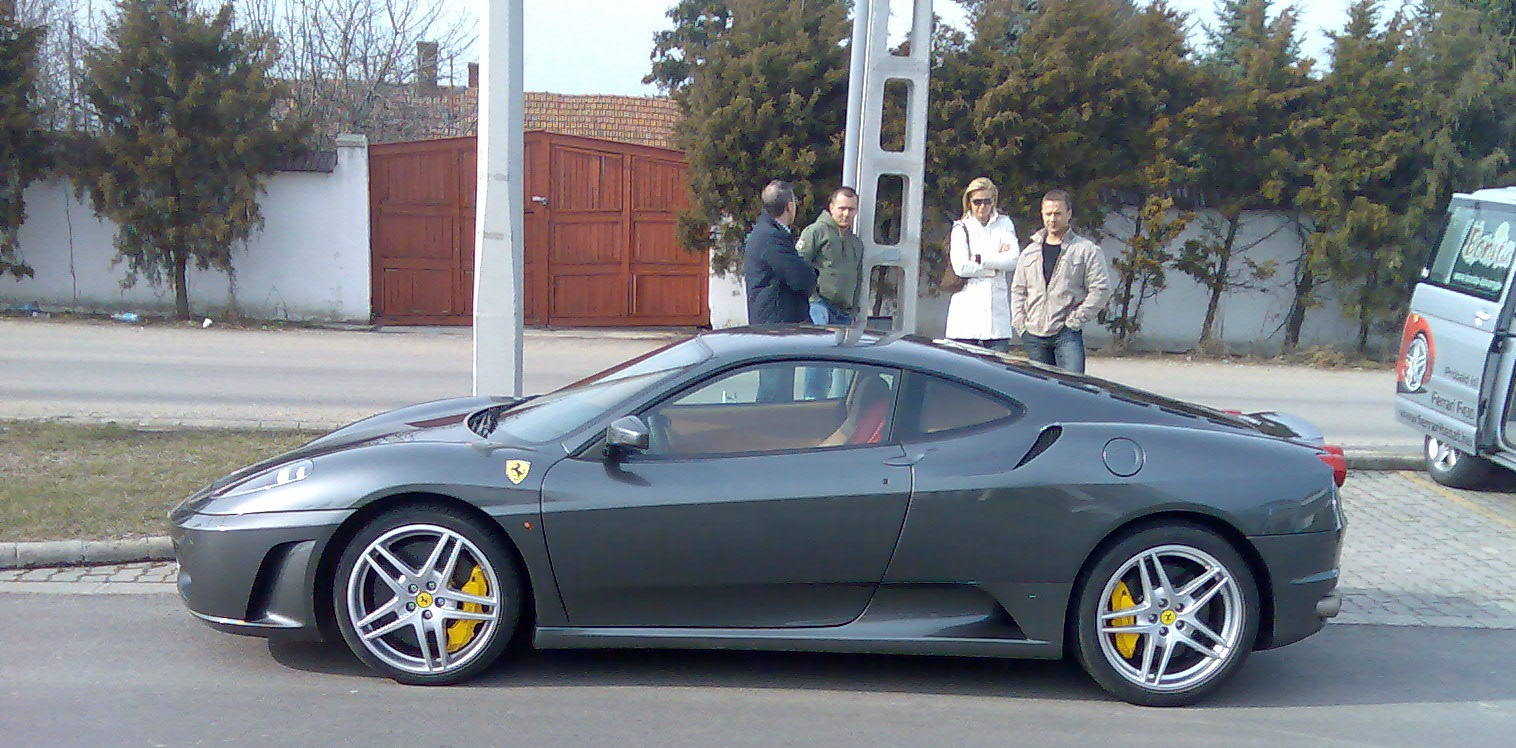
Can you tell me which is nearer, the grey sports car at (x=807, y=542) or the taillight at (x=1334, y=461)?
the grey sports car at (x=807, y=542)

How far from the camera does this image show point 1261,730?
4.50 meters

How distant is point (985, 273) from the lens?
8539mm

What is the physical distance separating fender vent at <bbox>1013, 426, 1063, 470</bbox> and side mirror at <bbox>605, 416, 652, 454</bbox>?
1.32 metres

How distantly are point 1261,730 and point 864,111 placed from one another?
5.09 metres

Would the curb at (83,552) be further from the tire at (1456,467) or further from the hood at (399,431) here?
the tire at (1456,467)

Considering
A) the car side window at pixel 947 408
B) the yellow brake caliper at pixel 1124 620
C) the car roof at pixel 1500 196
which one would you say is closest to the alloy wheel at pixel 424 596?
the car side window at pixel 947 408

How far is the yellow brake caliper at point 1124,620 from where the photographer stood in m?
4.61

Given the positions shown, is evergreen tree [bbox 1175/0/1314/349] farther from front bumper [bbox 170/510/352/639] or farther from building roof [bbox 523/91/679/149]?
building roof [bbox 523/91/679/149]

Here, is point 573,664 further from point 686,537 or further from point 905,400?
point 905,400

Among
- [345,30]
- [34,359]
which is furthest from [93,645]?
[345,30]

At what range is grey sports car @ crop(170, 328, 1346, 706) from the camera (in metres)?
4.48

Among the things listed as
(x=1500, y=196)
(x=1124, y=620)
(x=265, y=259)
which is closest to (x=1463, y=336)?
(x=1500, y=196)

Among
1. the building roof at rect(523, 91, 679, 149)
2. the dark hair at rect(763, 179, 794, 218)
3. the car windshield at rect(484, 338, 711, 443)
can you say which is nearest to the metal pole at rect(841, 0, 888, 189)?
the dark hair at rect(763, 179, 794, 218)

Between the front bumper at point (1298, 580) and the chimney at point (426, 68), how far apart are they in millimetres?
23700
